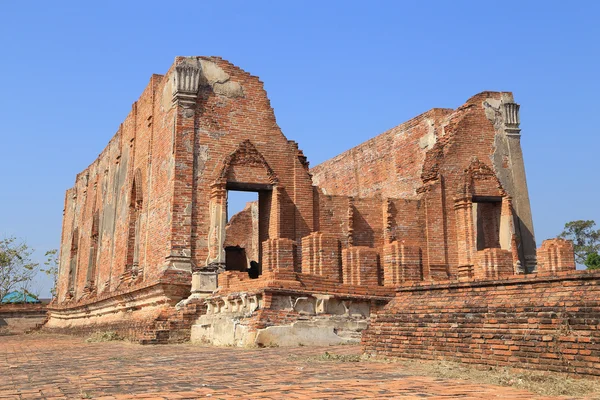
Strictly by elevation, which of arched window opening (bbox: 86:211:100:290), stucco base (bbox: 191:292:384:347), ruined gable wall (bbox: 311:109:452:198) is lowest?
stucco base (bbox: 191:292:384:347)

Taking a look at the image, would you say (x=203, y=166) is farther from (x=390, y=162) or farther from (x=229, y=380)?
(x=229, y=380)

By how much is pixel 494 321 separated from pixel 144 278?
1090 centimetres

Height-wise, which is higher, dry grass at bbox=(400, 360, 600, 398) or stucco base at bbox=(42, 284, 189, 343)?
stucco base at bbox=(42, 284, 189, 343)

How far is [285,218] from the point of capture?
15.0 meters

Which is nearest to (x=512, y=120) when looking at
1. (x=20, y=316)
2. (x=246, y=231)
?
(x=246, y=231)

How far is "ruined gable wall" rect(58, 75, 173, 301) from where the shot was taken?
50.4ft

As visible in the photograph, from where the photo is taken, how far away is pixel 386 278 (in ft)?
38.5

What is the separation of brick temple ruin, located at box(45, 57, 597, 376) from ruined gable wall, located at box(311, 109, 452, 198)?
51 millimetres

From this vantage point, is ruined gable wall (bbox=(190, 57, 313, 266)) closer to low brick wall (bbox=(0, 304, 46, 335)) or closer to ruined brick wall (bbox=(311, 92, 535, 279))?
ruined brick wall (bbox=(311, 92, 535, 279))

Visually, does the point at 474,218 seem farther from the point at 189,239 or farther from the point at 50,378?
the point at 50,378

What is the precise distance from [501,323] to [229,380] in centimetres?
263

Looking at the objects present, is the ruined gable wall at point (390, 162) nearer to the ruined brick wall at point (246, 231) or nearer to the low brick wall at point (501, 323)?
the ruined brick wall at point (246, 231)

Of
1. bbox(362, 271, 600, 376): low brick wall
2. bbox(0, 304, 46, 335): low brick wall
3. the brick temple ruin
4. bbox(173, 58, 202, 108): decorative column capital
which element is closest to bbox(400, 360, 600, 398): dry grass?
bbox(362, 271, 600, 376): low brick wall

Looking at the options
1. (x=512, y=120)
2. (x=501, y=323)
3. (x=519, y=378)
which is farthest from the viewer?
(x=512, y=120)
